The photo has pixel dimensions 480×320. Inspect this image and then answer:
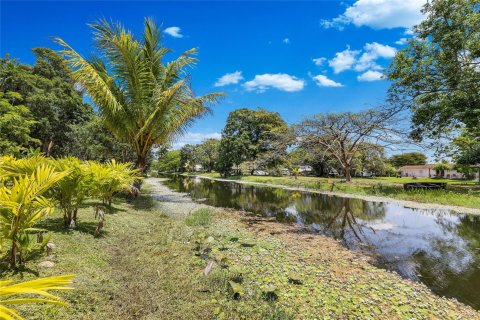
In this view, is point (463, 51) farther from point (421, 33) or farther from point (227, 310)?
point (227, 310)

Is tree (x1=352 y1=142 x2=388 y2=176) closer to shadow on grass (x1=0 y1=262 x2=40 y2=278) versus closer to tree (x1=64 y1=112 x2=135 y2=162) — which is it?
tree (x1=64 y1=112 x2=135 y2=162)

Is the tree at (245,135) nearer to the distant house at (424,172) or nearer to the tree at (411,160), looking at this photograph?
the distant house at (424,172)

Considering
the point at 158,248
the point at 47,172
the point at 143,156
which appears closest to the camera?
the point at 47,172

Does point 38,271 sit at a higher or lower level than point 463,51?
lower

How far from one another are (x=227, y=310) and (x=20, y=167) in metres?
4.91

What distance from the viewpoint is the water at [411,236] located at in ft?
15.9

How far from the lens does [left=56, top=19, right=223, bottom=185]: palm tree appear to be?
10.5 metres

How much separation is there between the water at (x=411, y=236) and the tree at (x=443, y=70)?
749 cm

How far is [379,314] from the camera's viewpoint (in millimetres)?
3525

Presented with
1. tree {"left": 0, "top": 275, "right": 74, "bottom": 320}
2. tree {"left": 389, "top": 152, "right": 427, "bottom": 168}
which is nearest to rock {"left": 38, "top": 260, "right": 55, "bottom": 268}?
tree {"left": 0, "top": 275, "right": 74, "bottom": 320}

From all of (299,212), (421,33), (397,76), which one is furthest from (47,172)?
(421,33)

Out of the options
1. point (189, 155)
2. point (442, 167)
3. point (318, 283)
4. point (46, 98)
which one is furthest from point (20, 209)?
point (189, 155)

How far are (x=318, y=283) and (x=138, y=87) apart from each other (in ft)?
34.7

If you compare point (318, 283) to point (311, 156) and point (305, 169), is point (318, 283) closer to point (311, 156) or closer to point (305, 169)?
point (311, 156)
